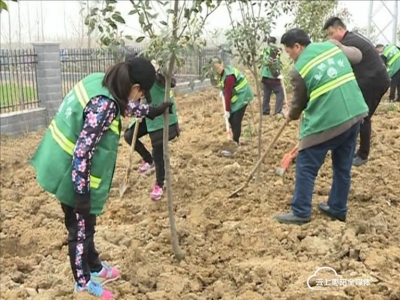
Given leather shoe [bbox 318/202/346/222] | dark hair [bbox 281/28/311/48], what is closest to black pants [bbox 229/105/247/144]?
leather shoe [bbox 318/202/346/222]

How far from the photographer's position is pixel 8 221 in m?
4.64

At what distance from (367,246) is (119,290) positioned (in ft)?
5.43

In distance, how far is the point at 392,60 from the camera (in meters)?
10.6

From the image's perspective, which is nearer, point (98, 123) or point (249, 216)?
point (98, 123)

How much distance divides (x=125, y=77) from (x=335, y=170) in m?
2.05

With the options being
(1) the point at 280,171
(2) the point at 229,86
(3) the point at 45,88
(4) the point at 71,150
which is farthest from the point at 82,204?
(3) the point at 45,88

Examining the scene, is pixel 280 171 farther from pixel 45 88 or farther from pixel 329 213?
pixel 45 88

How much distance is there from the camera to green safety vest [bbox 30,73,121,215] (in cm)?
280

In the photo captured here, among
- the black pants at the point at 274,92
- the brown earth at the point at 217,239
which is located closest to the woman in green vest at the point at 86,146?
the brown earth at the point at 217,239

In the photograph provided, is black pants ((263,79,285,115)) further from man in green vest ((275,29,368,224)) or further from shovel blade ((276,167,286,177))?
man in green vest ((275,29,368,224))

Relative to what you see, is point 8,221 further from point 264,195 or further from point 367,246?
point 367,246

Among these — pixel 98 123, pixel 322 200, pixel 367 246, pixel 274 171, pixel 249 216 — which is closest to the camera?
pixel 98 123

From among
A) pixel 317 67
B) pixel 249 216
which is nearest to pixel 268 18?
pixel 317 67

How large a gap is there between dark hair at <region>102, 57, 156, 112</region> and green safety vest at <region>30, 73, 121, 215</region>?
0.15 feet
